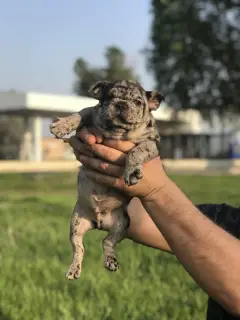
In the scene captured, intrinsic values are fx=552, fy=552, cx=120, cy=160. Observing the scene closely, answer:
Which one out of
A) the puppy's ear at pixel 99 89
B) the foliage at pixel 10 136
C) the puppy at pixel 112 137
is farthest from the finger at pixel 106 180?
the foliage at pixel 10 136

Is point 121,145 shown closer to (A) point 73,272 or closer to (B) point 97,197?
(B) point 97,197

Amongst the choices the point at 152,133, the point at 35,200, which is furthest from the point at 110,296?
the point at 35,200

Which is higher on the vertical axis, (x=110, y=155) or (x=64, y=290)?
(x=110, y=155)

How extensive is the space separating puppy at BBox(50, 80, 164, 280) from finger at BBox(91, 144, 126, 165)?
0.07 metres

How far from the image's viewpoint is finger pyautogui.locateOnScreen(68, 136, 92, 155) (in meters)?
2.66

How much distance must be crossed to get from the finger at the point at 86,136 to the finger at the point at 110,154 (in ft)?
0.15

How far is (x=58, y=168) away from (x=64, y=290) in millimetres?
26676

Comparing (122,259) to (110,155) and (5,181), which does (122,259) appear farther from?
(5,181)

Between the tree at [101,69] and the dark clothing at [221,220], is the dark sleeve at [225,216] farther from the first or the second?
the tree at [101,69]

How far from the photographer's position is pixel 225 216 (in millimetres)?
3195

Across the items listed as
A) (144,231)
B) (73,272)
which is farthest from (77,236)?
(144,231)

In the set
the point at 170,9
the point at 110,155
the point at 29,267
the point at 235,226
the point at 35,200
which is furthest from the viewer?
the point at 170,9

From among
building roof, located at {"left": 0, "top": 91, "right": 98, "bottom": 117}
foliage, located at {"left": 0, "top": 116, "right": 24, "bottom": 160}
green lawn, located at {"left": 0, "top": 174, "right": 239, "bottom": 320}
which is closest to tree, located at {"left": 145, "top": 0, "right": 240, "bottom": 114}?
building roof, located at {"left": 0, "top": 91, "right": 98, "bottom": 117}

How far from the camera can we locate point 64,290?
560 cm
